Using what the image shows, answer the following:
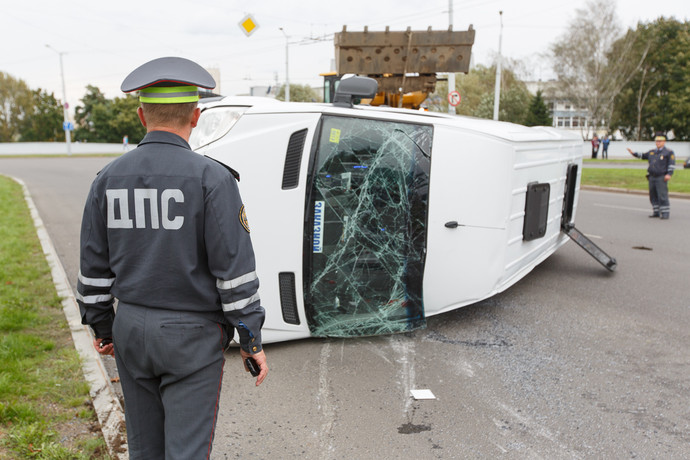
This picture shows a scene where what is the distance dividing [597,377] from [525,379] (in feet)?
1.68

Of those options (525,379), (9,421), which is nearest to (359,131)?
(525,379)

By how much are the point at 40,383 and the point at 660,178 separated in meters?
11.4

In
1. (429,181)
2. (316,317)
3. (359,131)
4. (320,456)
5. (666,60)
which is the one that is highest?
(666,60)

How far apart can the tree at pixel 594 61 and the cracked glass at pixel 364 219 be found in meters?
46.7

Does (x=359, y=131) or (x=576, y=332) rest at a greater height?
(x=359, y=131)

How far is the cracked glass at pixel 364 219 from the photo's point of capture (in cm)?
417

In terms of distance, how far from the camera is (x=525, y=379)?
390cm

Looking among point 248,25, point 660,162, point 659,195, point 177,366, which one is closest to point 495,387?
point 177,366

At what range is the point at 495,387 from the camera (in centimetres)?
378

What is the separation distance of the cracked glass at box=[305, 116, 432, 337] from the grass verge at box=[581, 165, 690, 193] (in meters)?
13.9

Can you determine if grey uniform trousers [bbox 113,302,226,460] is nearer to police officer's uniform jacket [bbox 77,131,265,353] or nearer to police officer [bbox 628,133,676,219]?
police officer's uniform jacket [bbox 77,131,265,353]

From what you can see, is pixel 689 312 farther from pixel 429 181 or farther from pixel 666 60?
pixel 666 60

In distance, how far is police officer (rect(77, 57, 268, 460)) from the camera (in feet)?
6.30

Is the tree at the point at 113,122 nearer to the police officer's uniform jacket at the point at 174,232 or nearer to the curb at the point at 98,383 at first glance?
the curb at the point at 98,383
